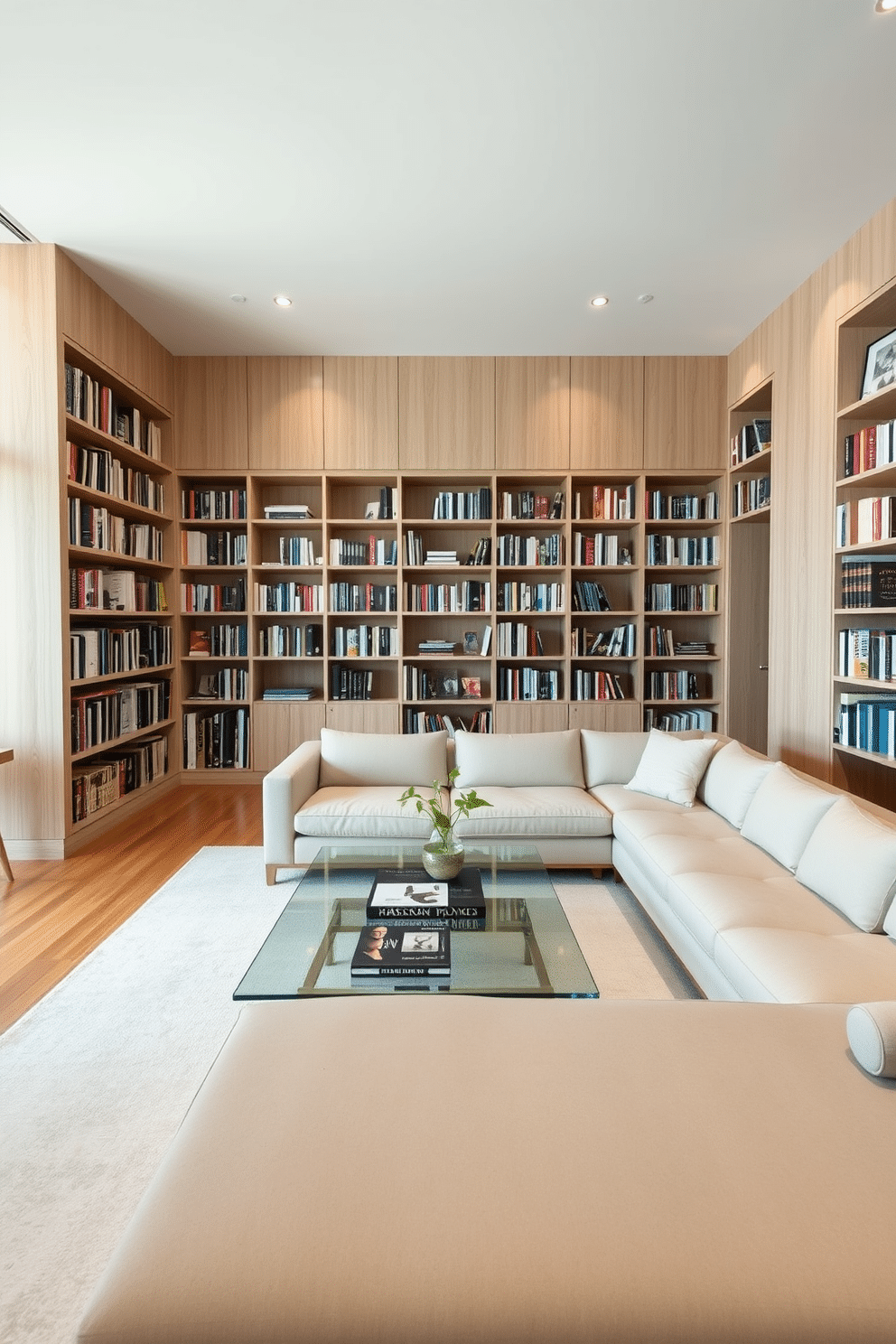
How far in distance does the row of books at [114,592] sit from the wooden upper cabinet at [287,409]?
127cm

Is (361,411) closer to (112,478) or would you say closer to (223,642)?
(112,478)

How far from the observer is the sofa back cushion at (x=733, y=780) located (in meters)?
3.19

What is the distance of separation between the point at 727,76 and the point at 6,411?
356 cm

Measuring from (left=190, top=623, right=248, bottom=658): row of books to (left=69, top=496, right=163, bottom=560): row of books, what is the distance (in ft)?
2.26

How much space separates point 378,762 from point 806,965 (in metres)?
2.48

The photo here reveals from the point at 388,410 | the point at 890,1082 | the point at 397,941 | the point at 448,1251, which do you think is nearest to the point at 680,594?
the point at 388,410

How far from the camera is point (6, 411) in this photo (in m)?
3.81

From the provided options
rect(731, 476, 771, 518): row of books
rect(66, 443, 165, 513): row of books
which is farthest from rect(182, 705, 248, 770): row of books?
rect(731, 476, 771, 518): row of books

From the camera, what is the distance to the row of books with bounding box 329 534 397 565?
5633 millimetres

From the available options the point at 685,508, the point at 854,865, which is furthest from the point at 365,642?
the point at 854,865

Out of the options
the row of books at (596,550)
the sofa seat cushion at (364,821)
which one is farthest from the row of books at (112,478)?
the row of books at (596,550)

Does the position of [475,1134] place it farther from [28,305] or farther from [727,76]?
[28,305]

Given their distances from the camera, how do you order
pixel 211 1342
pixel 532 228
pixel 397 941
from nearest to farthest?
1. pixel 211 1342
2. pixel 397 941
3. pixel 532 228

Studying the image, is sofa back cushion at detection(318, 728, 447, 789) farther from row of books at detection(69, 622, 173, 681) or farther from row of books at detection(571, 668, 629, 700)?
row of books at detection(571, 668, 629, 700)
